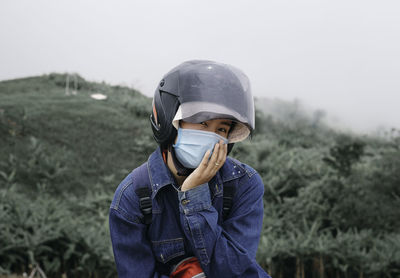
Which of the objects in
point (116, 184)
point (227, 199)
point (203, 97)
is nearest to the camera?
point (203, 97)

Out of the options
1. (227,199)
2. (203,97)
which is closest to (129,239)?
(227,199)

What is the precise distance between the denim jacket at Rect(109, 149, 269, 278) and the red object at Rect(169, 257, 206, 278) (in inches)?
1.8

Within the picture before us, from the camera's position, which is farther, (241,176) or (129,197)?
(241,176)

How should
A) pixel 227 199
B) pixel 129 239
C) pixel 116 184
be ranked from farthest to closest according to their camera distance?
pixel 116 184, pixel 227 199, pixel 129 239

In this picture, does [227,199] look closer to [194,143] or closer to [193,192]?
[193,192]

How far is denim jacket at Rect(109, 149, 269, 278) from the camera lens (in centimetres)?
189

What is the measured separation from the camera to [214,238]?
188 cm

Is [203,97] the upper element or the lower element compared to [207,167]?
upper

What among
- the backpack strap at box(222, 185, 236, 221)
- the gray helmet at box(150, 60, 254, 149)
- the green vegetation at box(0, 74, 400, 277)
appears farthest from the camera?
the green vegetation at box(0, 74, 400, 277)

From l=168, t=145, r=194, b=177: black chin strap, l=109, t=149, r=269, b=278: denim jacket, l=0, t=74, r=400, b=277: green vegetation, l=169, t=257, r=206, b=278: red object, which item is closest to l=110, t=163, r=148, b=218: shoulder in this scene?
l=109, t=149, r=269, b=278: denim jacket

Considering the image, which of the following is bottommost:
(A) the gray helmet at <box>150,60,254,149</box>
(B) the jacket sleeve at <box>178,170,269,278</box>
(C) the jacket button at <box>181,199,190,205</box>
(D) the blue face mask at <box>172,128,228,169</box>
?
(B) the jacket sleeve at <box>178,170,269,278</box>

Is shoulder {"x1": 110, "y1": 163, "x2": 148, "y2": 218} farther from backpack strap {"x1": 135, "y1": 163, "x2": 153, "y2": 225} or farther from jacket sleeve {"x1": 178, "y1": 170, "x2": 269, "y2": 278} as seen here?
jacket sleeve {"x1": 178, "y1": 170, "x2": 269, "y2": 278}

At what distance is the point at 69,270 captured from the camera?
6625 millimetres

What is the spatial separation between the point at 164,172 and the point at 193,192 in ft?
0.78
